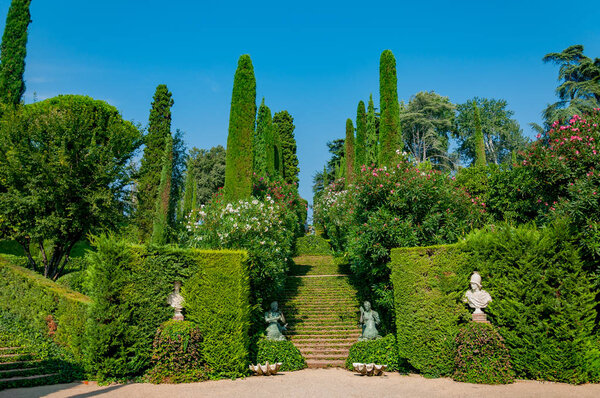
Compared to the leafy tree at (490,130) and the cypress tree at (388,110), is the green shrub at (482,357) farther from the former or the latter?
the leafy tree at (490,130)

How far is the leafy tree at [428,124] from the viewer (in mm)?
40875

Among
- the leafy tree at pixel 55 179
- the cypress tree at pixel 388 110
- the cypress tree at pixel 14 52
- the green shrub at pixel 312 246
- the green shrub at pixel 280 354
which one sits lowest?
the green shrub at pixel 280 354

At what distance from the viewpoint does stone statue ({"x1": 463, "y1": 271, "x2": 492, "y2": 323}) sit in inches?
333

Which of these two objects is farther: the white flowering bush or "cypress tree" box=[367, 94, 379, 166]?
"cypress tree" box=[367, 94, 379, 166]

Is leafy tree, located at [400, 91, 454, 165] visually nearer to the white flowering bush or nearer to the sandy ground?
the white flowering bush

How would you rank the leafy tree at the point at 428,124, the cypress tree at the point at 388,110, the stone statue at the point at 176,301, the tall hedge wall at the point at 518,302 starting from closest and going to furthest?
the tall hedge wall at the point at 518,302 → the stone statue at the point at 176,301 → the cypress tree at the point at 388,110 → the leafy tree at the point at 428,124

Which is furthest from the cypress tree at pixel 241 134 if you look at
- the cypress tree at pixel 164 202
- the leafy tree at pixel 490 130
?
the leafy tree at pixel 490 130

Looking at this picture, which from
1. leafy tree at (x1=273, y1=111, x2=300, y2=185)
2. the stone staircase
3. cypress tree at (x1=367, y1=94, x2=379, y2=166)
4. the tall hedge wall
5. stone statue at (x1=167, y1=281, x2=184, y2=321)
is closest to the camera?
the tall hedge wall

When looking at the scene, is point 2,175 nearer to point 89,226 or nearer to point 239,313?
point 89,226

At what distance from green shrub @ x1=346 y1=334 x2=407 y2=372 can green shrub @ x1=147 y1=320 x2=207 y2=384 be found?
162 inches

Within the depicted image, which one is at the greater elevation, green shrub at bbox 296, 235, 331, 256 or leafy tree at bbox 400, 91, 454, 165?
leafy tree at bbox 400, 91, 454, 165

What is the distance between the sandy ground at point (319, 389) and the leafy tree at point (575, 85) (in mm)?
24987

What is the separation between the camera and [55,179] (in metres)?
14.0

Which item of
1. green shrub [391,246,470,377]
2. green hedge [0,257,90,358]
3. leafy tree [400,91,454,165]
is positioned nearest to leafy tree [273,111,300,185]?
leafy tree [400,91,454,165]
